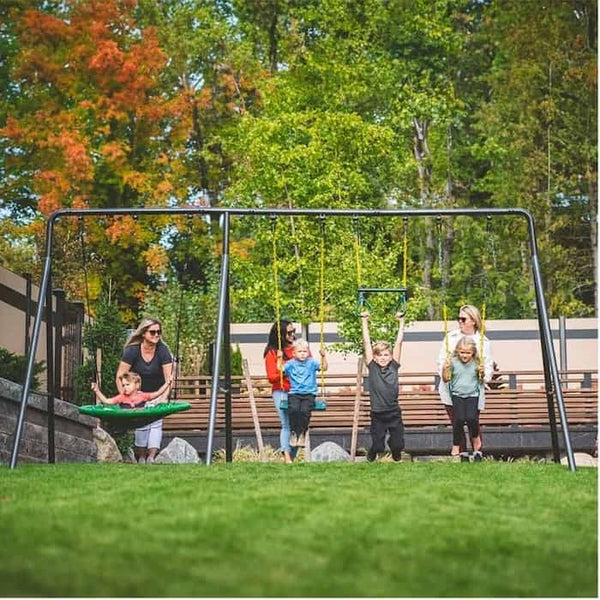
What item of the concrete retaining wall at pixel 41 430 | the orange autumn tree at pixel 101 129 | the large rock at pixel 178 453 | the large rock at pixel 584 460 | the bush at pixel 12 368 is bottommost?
the large rock at pixel 584 460

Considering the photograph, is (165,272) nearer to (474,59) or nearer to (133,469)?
(474,59)

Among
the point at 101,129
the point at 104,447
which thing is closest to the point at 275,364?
the point at 104,447

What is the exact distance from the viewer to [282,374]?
13555 mm

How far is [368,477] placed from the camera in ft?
31.8

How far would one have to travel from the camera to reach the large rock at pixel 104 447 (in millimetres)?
15453

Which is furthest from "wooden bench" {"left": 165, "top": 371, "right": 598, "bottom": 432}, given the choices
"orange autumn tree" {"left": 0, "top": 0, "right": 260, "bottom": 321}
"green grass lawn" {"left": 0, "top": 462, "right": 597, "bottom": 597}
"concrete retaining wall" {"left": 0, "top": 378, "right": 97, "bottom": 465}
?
"orange autumn tree" {"left": 0, "top": 0, "right": 260, "bottom": 321}

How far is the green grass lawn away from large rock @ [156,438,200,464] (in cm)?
714

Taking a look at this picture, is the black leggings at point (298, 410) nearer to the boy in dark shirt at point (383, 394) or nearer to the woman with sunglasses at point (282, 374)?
the woman with sunglasses at point (282, 374)

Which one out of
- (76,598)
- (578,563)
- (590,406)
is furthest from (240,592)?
(590,406)

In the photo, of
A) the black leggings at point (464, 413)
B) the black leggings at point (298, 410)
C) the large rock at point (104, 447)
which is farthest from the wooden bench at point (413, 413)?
the black leggings at point (464, 413)

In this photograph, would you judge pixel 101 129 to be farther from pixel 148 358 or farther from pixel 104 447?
pixel 148 358

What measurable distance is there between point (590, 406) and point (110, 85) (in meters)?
15.4

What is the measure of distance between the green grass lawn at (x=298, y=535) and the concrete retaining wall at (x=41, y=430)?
301 centimetres

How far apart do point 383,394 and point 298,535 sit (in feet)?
21.8
